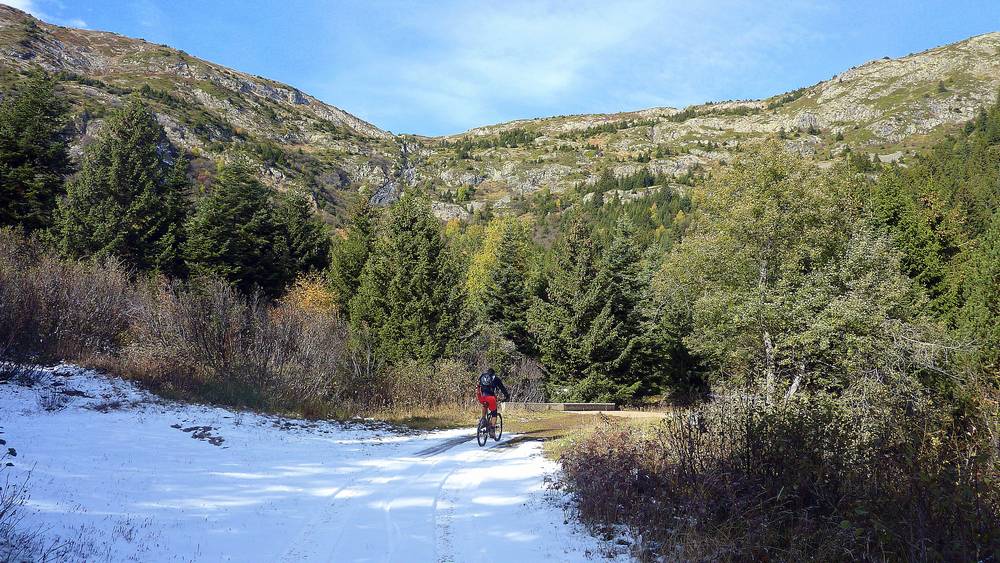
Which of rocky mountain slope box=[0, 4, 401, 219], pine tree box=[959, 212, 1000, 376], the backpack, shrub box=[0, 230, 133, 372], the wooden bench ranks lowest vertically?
the wooden bench

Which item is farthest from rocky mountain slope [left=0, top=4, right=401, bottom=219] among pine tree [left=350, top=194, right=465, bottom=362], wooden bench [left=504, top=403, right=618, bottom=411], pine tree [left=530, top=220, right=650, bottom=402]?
wooden bench [left=504, top=403, right=618, bottom=411]

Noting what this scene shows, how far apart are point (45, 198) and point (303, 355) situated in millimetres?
28066

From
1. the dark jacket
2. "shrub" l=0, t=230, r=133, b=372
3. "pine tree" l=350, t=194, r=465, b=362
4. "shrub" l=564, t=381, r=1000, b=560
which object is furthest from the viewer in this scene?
"pine tree" l=350, t=194, r=465, b=362

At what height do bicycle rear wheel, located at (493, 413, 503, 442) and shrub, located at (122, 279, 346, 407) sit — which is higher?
shrub, located at (122, 279, 346, 407)

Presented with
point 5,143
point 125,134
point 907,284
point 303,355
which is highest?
point 125,134

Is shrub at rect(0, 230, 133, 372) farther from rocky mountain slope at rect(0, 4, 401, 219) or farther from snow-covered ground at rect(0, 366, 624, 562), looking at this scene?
rocky mountain slope at rect(0, 4, 401, 219)

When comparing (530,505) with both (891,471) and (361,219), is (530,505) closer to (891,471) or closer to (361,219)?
(891,471)

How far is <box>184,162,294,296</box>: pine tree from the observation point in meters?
37.4

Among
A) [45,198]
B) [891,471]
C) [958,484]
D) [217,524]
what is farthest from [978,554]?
[45,198]

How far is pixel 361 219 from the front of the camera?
41.8 meters

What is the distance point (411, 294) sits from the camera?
2781cm

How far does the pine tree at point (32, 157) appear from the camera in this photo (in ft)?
104

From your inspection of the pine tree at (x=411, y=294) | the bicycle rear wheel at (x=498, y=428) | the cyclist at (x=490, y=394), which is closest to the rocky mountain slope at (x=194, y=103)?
the pine tree at (x=411, y=294)

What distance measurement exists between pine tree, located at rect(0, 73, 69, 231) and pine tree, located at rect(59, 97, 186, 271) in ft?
4.31
